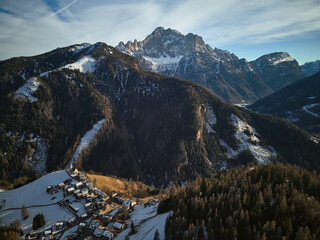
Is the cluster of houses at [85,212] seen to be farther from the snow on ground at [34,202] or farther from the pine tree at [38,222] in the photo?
the pine tree at [38,222]

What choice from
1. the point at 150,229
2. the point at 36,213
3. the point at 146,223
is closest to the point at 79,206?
the point at 36,213

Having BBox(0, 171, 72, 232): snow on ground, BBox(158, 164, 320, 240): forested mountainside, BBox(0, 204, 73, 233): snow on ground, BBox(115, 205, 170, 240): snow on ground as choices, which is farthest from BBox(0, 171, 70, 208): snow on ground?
BBox(158, 164, 320, 240): forested mountainside

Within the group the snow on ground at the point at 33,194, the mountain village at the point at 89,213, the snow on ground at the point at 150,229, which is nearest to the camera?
the snow on ground at the point at 150,229

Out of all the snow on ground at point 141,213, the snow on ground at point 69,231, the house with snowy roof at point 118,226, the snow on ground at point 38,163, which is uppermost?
the snow on ground at point 38,163

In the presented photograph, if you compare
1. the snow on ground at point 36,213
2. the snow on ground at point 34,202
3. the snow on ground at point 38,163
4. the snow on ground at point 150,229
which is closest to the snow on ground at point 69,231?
the snow on ground at point 36,213

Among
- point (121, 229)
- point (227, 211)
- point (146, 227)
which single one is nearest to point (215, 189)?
point (227, 211)

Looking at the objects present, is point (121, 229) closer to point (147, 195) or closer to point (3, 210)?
point (147, 195)

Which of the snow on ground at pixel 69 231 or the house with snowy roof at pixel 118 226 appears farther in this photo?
the house with snowy roof at pixel 118 226
